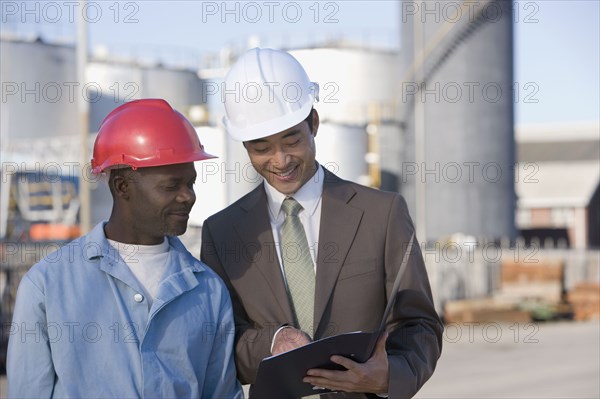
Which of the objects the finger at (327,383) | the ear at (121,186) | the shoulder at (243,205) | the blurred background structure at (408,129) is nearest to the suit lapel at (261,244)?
the shoulder at (243,205)

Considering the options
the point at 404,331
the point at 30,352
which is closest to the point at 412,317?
the point at 404,331

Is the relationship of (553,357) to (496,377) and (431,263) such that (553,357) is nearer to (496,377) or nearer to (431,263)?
(496,377)

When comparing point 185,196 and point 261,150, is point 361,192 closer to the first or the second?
point 261,150

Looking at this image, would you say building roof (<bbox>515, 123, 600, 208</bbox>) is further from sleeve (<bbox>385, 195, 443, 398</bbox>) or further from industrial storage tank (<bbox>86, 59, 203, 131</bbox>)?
sleeve (<bbox>385, 195, 443, 398</bbox>)

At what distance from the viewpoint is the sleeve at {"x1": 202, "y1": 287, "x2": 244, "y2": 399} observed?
2785mm

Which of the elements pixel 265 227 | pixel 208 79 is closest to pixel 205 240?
pixel 265 227

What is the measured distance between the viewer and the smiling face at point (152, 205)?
2713 mm

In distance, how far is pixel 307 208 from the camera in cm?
312

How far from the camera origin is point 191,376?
267cm

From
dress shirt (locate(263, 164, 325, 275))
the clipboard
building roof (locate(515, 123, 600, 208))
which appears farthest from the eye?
building roof (locate(515, 123, 600, 208))

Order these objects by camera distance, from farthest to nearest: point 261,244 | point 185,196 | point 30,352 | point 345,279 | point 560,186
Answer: point 560,186 → point 261,244 → point 345,279 → point 185,196 → point 30,352

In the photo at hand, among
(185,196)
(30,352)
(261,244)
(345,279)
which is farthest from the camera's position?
(261,244)

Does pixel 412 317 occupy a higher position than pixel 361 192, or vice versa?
pixel 361 192

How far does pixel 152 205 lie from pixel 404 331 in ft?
2.96
